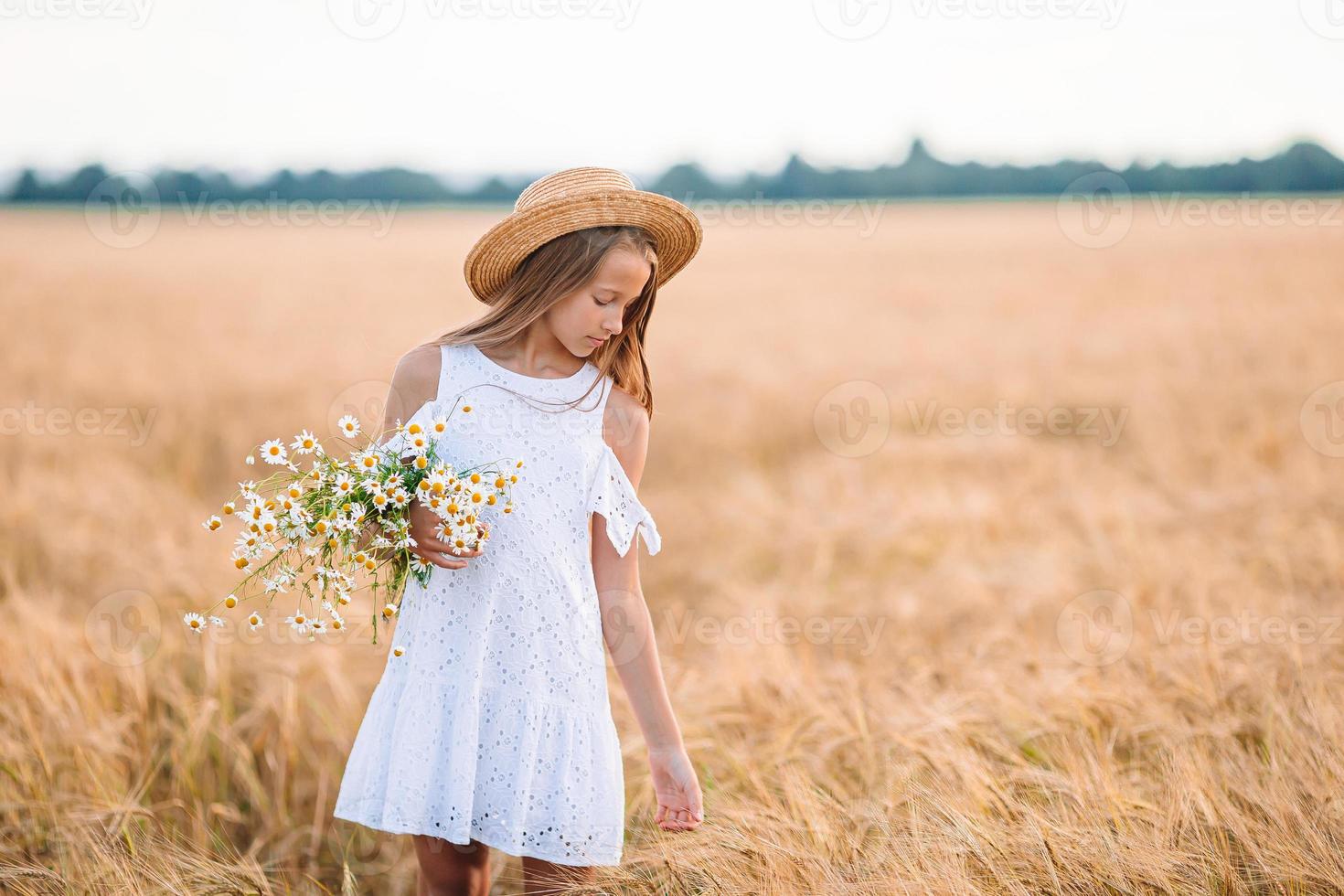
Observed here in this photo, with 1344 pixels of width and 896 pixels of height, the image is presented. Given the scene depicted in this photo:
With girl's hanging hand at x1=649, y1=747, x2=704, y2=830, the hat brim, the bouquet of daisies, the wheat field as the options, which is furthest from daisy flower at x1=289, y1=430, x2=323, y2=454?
the wheat field

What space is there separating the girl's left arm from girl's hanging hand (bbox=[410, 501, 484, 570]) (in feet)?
1.12

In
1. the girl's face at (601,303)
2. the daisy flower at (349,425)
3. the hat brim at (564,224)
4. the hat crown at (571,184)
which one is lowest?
the daisy flower at (349,425)

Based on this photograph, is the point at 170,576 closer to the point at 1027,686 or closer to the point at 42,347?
Result: the point at 1027,686

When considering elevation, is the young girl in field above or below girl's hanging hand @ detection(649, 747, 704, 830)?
above

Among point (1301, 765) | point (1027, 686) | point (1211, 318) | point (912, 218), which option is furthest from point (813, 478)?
point (912, 218)

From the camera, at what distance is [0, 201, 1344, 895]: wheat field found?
2236 mm

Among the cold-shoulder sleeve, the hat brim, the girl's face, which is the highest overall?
the hat brim

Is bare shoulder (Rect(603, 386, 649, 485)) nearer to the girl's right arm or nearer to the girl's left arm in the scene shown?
the girl's left arm

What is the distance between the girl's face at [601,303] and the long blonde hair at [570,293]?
0.01 metres

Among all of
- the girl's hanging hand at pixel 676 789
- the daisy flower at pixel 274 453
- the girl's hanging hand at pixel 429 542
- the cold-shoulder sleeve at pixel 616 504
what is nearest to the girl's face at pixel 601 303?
the cold-shoulder sleeve at pixel 616 504

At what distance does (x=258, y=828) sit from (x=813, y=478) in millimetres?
4823

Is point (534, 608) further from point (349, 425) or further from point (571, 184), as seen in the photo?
point (571, 184)

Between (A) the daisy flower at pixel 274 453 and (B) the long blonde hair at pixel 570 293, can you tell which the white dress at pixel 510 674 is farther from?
(A) the daisy flower at pixel 274 453

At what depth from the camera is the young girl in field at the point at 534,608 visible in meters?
1.89
